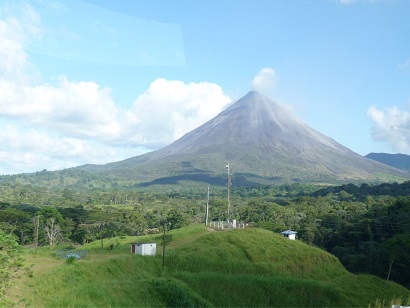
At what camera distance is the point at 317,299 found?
2383 centimetres

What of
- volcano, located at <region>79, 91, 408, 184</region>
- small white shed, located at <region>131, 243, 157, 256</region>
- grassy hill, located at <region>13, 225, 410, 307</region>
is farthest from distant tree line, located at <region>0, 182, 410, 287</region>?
volcano, located at <region>79, 91, 408, 184</region>

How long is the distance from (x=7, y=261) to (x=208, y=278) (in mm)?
13301

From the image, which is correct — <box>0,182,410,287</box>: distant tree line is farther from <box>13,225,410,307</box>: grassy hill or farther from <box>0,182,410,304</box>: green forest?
<box>13,225,410,307</box>: grassy hill

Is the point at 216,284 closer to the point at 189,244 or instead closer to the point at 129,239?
the point at 189,244

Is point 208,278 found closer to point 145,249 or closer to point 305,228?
point 145,249

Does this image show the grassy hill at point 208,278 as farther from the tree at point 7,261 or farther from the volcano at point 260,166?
the volcano at point 260,166

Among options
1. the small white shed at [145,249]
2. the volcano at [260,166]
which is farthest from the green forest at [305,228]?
the volcano at [260,166]

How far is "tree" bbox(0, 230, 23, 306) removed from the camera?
10602 mm

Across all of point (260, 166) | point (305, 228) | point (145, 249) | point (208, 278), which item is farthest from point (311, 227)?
point (260, 166)

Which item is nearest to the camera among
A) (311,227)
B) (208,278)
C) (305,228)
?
(208,278)

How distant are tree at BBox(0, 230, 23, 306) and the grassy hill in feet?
2.93

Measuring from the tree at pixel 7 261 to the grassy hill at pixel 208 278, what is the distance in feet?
2.93

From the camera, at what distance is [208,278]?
73.6 ft

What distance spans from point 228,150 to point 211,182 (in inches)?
1097
